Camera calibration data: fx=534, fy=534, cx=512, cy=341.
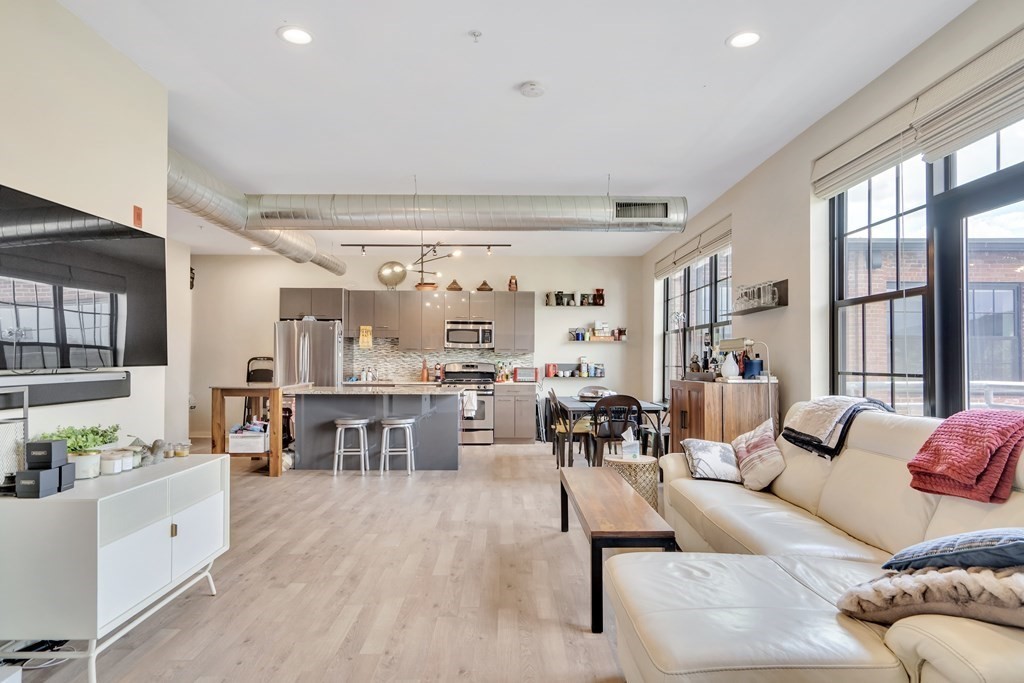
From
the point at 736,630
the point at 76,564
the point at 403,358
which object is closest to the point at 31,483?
the point at 76,564

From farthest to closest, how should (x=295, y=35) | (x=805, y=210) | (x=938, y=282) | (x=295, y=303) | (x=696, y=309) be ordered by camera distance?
1. (x=295, y=303)
2. (x=696, y=309)
3. (x=805, y=210)
4. (x=938, y=282)
5. (x=295, y=35)

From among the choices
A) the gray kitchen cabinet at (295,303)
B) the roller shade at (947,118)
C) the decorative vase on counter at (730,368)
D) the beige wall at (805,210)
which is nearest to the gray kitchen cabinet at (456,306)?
the gray kitchen cabinet at (295,303)

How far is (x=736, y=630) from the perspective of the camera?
1520 millimetres

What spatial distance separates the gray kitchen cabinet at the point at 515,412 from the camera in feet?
25.6

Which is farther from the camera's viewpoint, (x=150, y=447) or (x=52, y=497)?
(x=150, y=447)

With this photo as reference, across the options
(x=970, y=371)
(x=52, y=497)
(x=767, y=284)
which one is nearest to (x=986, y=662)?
(x=970, y=371)

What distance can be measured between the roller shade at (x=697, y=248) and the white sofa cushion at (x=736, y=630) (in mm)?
4173

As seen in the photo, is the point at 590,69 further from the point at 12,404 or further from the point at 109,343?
the point at 12,404

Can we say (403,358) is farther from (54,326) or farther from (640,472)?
(54,326)

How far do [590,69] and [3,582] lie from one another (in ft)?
11.8

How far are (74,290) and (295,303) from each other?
568 centimetres

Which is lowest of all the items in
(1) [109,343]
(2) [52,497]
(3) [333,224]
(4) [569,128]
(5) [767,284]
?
(2) [52,497]

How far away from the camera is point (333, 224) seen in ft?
16.5

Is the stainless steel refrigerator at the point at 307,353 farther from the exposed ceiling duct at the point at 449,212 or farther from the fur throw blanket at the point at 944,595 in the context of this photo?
the fur throw blanket at the point at 944,595
